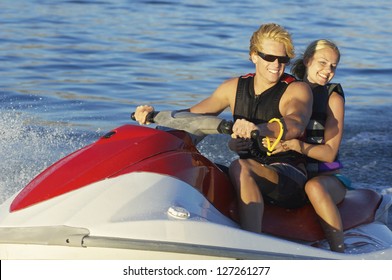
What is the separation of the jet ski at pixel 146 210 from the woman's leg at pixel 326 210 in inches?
2.8

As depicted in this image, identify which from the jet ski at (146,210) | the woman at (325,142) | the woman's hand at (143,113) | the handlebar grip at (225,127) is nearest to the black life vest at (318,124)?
the woman at (325,142)

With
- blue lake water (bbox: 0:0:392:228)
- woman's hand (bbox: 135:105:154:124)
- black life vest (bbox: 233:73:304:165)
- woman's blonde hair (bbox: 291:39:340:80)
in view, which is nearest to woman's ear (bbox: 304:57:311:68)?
woman's blonde hair (bbox: 291:39:340:80)

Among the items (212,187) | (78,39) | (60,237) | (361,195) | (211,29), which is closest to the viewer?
(60,237)

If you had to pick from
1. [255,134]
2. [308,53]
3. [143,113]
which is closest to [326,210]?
[255,134]

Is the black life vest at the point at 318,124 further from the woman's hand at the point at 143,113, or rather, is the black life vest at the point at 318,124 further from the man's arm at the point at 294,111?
the woman's hand at the point at 143,113

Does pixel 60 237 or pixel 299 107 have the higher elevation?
pixel 299 107

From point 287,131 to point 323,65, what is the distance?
719mm

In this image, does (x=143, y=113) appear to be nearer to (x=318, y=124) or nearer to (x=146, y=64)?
(x=318, y=124)

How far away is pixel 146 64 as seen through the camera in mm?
11125

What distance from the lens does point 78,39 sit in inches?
491

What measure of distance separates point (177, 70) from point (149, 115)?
6.06 metres

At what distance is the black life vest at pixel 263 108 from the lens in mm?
4797
